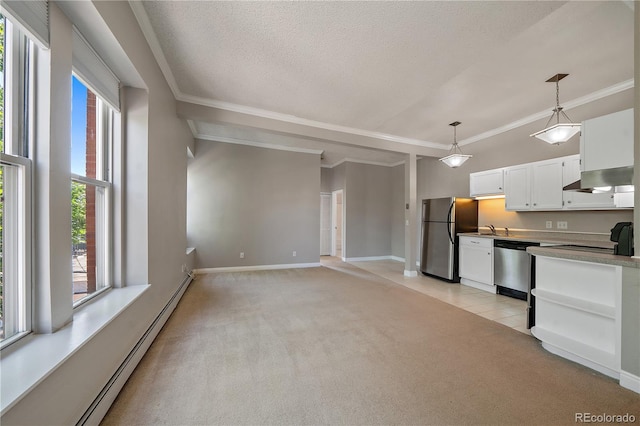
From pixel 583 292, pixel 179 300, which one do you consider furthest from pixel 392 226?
pixel 179 300

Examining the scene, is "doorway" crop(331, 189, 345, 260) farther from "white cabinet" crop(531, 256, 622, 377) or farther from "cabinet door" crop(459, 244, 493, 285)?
"white cabinet" crop(531, 256, 622, 377)

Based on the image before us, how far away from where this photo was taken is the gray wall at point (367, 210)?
664 cm

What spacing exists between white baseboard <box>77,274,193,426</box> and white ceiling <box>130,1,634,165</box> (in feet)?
8.54

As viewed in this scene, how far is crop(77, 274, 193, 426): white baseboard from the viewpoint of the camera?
1260mm

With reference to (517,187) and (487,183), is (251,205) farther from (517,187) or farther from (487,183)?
(517,187)

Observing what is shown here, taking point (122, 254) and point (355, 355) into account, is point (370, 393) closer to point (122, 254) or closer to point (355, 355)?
point (355, 355)

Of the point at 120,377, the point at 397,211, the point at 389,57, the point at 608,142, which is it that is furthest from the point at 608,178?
the point at 397,211

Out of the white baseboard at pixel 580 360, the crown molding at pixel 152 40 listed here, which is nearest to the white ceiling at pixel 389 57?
the crown molding at pixel 152 40

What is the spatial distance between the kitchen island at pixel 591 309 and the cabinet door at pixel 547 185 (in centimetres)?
191

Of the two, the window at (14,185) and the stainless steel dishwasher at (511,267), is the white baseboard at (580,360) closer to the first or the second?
the stainless steel dishwasher at (511,267)

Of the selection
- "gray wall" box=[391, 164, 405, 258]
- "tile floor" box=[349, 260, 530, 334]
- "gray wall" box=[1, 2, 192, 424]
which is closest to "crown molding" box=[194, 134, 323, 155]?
"gray wall" box=[1, 2, 192, 424]

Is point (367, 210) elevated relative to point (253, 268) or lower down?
elevated

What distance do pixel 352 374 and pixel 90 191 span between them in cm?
239

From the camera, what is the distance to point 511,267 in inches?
140
